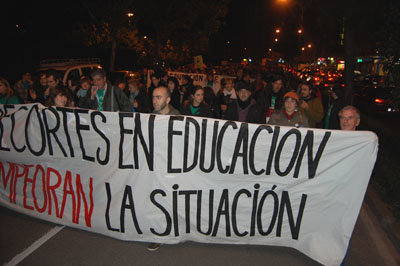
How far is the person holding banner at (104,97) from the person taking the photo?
216 inches

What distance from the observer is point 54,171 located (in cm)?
390

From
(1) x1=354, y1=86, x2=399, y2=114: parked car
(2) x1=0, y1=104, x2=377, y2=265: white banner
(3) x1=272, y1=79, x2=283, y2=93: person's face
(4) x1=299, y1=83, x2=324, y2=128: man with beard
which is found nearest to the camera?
(2) x1=0, y1=104, x2=377, y2=265: white banner

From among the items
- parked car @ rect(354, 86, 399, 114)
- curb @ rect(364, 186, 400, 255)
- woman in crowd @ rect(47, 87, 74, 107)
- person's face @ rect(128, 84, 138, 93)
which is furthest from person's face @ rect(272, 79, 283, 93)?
parked car @ rect(354, 86, 399, 114)

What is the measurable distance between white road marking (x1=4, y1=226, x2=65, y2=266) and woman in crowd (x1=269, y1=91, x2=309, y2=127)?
3.22m

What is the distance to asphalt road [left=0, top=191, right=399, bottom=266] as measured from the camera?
11.2 feet

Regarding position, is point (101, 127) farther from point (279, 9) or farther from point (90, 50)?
point (279, 9)

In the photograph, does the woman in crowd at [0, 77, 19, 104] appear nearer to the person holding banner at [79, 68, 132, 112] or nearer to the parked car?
the person holding banner at [79, 68, 132, 112]

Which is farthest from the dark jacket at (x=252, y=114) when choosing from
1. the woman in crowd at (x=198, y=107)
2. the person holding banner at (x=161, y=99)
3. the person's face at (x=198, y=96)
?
the person holding banner at (x=161, y=99)

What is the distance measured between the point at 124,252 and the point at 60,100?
2.38 meters

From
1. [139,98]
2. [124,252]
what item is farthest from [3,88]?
[124,252]

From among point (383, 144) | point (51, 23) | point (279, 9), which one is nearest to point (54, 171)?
point (383, 144)

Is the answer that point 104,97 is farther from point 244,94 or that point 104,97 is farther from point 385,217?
point 385,217

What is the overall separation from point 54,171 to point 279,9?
46088mm

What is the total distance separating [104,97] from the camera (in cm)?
554
